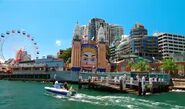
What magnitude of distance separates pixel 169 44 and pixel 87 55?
74612mm

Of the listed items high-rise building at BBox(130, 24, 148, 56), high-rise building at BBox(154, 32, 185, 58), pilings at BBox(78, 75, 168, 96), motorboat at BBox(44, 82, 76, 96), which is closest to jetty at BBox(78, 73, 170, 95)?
pilings at BBox(78, 75, 168, 96)

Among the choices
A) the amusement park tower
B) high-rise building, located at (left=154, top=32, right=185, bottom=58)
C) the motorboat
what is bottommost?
the motorboat

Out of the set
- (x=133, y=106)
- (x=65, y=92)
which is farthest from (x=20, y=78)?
(x=133, y=106)

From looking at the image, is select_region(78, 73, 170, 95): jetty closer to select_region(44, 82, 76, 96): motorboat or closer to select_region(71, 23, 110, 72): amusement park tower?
select_region(44, 82, 76, 96): motorboat

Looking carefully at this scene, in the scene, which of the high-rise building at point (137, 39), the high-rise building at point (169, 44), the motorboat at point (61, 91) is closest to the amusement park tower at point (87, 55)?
the high-rise building at point (137, 39)

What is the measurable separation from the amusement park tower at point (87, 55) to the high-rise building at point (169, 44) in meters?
63.5

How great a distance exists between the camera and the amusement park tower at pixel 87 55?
131m

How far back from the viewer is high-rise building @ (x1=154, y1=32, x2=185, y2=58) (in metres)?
190

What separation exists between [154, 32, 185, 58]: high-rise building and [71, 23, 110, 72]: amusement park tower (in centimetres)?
6347

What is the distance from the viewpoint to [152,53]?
627 ft

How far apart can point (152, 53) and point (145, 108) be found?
498 ft

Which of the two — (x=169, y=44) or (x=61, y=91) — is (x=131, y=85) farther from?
(x=169, y=44)

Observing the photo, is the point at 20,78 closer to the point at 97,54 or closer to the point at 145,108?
the point at 97,54

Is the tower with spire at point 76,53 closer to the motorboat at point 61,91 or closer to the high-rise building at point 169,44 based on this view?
the motorboat at point 61,91
